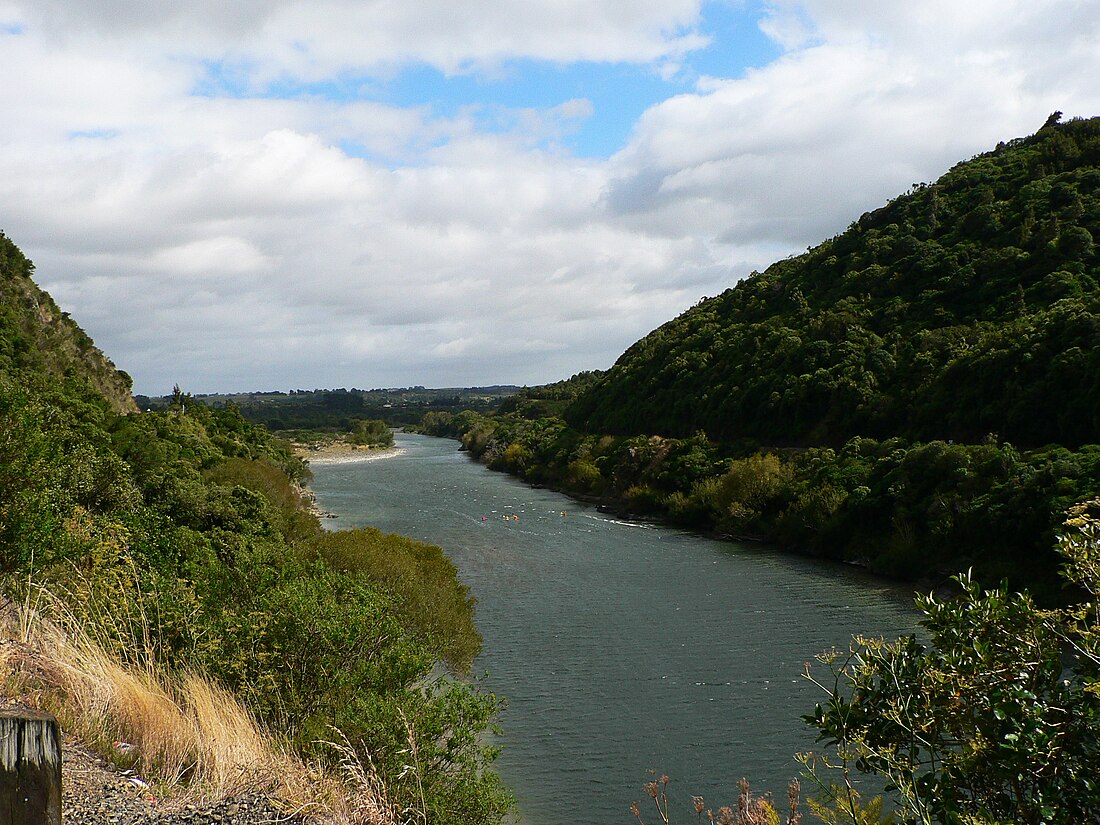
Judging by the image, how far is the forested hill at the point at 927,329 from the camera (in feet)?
166

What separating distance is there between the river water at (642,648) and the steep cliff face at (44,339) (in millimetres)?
21026

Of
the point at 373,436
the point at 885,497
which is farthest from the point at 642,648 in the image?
the point at 373,436

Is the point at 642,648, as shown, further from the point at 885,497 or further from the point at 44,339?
the point at 44,339

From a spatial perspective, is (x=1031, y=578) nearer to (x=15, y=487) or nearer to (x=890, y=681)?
(x=890, y=681)

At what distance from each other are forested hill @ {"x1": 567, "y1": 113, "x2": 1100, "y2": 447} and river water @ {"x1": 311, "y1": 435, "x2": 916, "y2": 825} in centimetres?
1453

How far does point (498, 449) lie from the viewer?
407ft

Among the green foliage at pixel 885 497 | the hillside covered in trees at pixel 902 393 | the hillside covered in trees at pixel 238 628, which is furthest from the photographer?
the hillside covered in trees at pixel 902 393

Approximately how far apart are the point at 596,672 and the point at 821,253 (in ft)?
230

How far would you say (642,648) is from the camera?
31.7 m

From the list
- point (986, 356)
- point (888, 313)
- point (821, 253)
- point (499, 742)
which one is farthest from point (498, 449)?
point (499, 742)

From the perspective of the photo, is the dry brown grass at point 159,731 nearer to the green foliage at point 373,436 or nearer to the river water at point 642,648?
the river water at point 642,648

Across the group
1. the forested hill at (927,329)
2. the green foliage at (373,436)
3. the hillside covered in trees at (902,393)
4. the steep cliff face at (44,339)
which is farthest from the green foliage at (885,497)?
the green foliage at (373,436)

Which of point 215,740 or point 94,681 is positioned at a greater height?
point 94,681

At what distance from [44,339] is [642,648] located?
4931 cm
